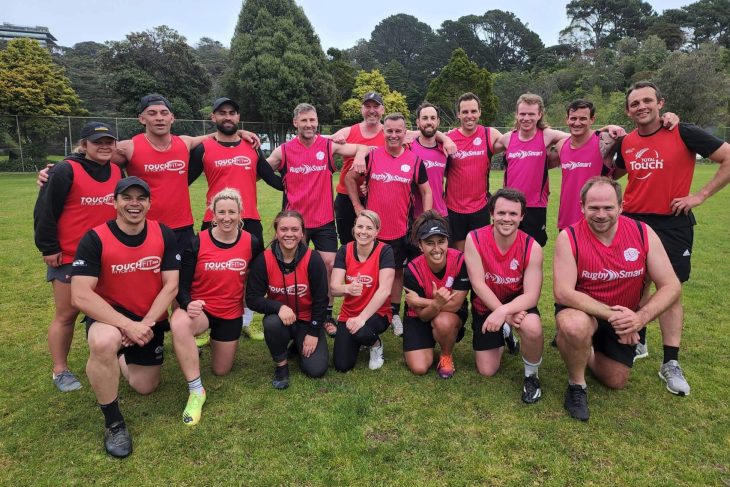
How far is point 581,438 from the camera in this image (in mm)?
2879

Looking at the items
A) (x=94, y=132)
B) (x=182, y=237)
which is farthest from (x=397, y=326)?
(x=94, y=132)

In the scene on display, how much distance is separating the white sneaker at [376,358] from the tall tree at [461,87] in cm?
3431

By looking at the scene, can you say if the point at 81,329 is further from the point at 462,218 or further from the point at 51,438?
the point at 462,218

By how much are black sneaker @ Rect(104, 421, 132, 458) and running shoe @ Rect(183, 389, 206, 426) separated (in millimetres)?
379

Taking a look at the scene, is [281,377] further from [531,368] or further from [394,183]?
[394,183]

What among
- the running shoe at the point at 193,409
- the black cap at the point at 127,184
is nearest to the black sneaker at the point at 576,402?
the running shoe at the point at 193,409

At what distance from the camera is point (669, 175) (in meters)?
3.81

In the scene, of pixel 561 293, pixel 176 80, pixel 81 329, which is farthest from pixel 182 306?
pixel 176 80

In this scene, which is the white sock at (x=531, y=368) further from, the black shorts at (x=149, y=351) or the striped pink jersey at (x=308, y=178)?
the black shorts at (x=149, y=351)

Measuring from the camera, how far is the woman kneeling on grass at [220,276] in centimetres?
361

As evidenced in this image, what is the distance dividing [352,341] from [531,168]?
8.83ft

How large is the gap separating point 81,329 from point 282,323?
112 inches

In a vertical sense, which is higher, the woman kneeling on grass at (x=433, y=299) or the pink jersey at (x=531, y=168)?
the pink jersey at (x=531, y=168)

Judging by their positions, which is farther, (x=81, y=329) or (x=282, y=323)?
(x=81, y=329)
